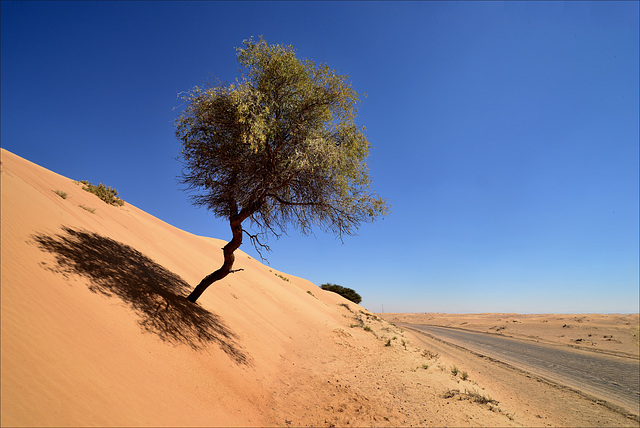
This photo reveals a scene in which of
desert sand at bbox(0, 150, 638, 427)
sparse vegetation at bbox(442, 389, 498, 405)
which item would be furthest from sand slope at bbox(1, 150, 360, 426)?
sparse vegetation at bbox(442, 389, 498, 405)

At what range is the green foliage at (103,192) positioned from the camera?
57.7ft

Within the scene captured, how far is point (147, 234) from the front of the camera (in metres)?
16.6

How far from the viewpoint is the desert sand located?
4168mm

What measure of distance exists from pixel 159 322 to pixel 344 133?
7.69 meters

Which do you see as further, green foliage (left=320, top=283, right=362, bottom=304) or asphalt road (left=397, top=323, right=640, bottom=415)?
green foliage (left=320, top=283, right=362, bottom=304)

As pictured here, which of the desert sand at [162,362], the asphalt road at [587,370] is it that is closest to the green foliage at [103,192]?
the desert sand at [162,362]

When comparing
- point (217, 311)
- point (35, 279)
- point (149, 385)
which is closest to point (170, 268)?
point (217, 311)

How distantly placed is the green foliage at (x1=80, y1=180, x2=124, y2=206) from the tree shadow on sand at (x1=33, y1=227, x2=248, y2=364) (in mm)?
8692

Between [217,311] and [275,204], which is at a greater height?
[275,204]

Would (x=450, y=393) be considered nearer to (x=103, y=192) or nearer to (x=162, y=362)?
(x=162, y=362)

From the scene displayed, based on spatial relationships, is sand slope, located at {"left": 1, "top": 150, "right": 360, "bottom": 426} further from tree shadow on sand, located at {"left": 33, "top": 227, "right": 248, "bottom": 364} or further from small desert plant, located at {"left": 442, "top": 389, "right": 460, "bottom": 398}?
small desert plant, located at {"left": 442, "top": 389, "right": 460, "bottom": 398}

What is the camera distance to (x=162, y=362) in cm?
593

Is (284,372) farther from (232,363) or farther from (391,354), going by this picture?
(391,354)

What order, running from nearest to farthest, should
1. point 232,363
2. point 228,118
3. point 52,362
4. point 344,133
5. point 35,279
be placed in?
point 52,362 < point 35,279 < point 232,363 < point 228,118 < point 344,133
